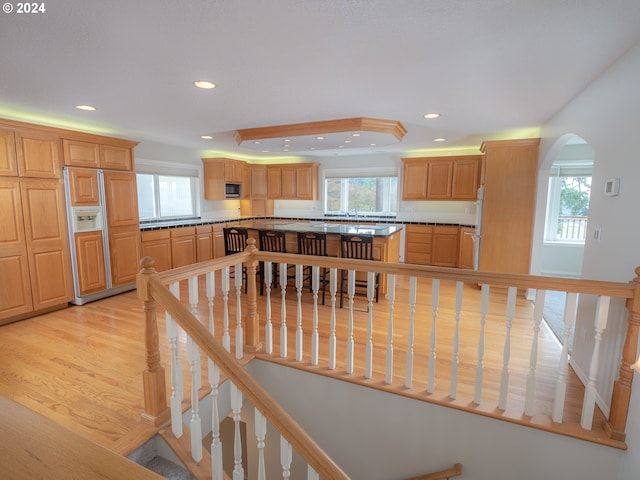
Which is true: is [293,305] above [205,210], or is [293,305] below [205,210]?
below

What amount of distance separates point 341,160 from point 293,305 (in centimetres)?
424

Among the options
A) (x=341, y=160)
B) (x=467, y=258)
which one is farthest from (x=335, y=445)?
(x=341, y=160)

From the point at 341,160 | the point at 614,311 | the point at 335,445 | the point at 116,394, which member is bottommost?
the point at 335,445

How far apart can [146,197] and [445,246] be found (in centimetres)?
549

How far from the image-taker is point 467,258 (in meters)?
6.00

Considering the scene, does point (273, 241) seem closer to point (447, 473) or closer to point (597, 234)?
point (447, 473)

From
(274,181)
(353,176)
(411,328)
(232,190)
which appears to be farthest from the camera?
(274,181)

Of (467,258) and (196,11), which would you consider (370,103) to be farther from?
(467,258)

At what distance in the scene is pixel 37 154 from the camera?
11.9 feet

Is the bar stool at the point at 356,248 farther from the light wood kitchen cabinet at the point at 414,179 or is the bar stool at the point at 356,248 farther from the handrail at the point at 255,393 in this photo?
the light wood kitchen cabinet at the point at 414,179

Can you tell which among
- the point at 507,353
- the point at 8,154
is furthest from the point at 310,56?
the point at 8,154

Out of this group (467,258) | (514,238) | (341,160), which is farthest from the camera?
(341,160)

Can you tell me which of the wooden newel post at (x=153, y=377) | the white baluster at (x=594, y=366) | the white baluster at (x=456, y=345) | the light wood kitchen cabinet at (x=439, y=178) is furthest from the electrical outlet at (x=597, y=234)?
the light wood kitchen cabinet at (x=439, y=178)

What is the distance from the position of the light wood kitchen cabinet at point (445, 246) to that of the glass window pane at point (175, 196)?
4.82m
